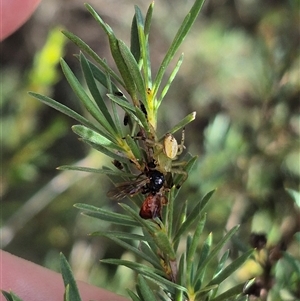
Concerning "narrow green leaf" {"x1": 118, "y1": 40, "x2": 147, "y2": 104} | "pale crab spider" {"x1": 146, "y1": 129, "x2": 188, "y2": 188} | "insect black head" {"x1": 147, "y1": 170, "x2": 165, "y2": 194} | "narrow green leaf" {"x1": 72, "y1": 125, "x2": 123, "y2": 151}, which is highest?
"narrow green leaf" {"x1": 118, "y1": 40, "x2": 147, "y2": 104}

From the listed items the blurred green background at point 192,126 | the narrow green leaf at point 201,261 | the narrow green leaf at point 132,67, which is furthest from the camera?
the blurred green background at point 192,126

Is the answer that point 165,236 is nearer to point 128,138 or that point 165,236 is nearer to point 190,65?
point 128,138

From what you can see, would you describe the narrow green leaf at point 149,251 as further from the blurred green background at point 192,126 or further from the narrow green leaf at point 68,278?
the blurred green background at point 192,126

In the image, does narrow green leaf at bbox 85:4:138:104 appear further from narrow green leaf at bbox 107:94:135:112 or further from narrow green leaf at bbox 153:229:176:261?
narrow green leaf at bbox 153:229:176:261

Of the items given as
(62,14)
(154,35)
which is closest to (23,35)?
(62,14)

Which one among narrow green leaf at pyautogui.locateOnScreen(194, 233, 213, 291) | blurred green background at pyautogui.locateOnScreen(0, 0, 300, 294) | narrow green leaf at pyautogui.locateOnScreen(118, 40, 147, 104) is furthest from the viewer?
blurred green background at pyautogui.locateOnScreen(0, 0, 300, 294)

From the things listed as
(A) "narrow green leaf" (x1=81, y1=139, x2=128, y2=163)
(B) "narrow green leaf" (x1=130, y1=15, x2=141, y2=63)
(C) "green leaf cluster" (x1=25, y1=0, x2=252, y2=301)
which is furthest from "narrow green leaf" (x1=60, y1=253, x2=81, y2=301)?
(B) "narrow green leaf" (x1=130, y1=15, x2=141, y2=63)

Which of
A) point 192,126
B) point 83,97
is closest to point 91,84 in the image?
point 83,97

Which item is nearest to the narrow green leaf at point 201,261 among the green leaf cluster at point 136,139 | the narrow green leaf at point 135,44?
the green leaf cluster at point 136,139

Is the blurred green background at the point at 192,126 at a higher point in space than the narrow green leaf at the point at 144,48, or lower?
lower

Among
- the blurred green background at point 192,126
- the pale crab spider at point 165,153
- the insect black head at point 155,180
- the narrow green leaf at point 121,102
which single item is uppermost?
the narrow green leaf at point 121,102
